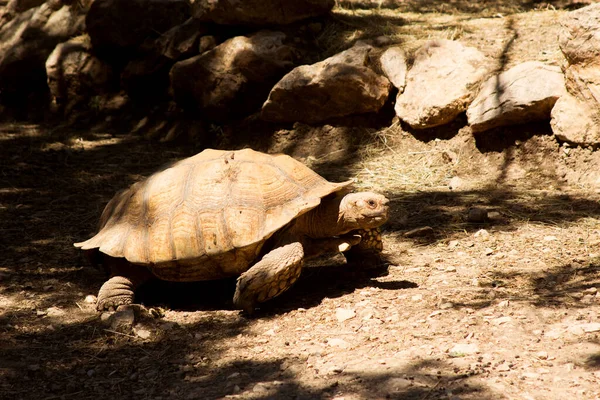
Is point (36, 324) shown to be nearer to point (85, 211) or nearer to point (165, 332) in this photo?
point (165, 332)

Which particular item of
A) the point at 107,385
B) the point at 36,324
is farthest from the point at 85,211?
the point at 107,385

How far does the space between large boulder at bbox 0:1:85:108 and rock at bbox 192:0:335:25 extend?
2.52 metres

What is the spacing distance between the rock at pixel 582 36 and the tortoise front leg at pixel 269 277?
9.46 ft

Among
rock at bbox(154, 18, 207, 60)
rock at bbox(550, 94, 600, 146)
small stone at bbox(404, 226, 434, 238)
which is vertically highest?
rock at bbox(154, 18, 207, 60)

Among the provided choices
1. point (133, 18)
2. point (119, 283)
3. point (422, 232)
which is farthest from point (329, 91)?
point (119, 283)

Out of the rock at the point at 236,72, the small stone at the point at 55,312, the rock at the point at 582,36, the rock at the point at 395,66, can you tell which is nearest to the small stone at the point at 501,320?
the small stone at the point at 55,312

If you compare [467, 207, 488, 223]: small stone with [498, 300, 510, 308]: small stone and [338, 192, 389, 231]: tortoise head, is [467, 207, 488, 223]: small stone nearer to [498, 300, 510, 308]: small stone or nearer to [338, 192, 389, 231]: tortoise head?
[338, 192, 389, 231]: tortoise head

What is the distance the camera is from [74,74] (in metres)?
8.56

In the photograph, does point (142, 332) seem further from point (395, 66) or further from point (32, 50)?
point (32, 50)

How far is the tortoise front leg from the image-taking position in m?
3.56

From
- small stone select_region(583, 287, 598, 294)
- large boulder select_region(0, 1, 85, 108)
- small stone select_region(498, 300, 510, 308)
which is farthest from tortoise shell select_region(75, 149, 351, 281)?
large boulder select_region(0, 1, 85, 108)

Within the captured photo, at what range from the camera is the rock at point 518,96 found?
214 inches

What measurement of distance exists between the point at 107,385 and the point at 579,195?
340cm

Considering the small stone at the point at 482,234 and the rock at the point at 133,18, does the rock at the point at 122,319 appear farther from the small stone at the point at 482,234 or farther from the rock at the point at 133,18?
the rock at the point at 133,18
